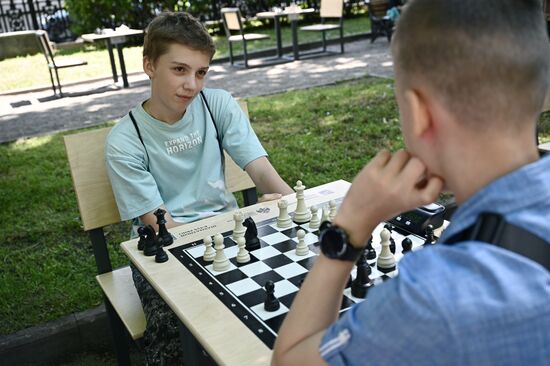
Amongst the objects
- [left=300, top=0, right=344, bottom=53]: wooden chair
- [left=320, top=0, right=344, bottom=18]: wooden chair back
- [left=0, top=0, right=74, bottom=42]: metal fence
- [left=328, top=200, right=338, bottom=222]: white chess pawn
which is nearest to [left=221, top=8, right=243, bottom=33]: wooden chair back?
[left=300, top=0, right=344, bottom=53]: wooden chair

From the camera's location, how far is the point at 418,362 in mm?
1072

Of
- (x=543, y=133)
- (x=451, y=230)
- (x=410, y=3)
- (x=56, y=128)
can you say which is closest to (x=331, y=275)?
(x=451, y=230)

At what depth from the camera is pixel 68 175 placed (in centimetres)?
579

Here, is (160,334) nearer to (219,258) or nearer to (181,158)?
(219,258)

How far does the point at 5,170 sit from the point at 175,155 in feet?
12.6

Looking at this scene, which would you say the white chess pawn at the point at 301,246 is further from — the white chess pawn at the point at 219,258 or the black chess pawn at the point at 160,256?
the black chess pawn at the point at 160,256

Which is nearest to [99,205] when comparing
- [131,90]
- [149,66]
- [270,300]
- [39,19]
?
[149,66]

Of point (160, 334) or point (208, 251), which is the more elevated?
point (208, 251)

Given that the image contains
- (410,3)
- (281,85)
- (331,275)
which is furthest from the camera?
(281,85)

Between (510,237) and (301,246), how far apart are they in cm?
115

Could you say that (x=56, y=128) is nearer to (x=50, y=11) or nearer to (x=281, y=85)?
(x=281, y=85)

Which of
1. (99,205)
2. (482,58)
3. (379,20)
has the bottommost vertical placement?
(379,20)

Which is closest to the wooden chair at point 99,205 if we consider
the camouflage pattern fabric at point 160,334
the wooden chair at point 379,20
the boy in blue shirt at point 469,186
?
the camouflage pattern fabric at point 160,334

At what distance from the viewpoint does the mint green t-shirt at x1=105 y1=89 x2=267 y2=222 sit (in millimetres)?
2795
